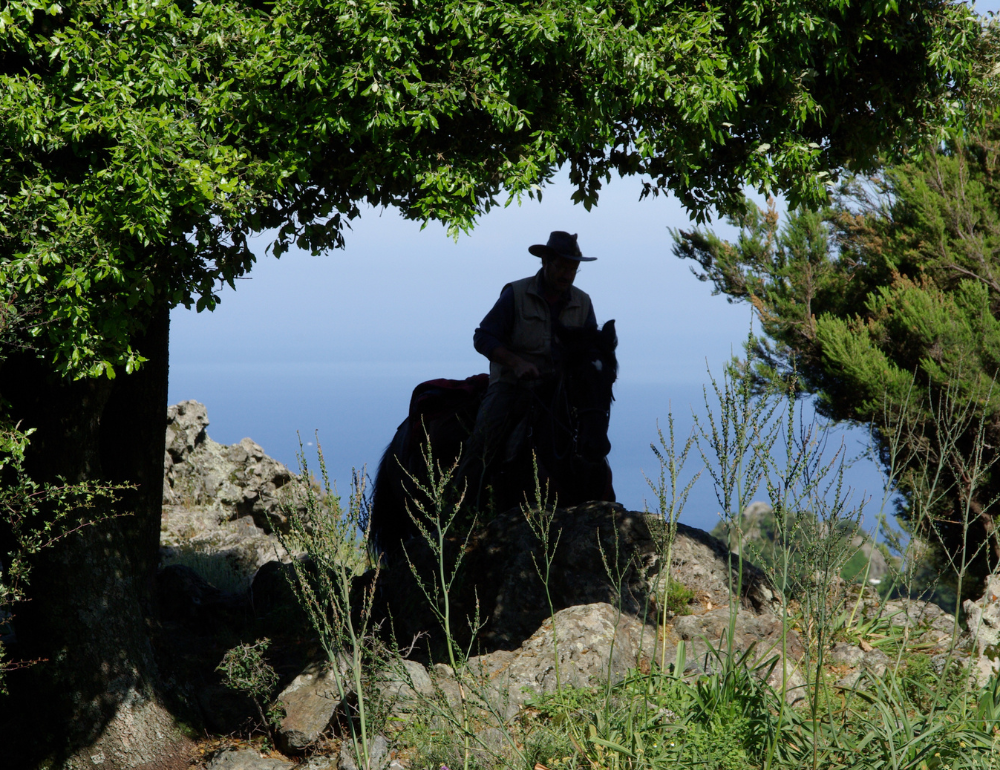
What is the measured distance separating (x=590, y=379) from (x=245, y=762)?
3852 mm

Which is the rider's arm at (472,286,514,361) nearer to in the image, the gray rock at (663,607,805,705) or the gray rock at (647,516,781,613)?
the gray rock at (647,516,781,613)

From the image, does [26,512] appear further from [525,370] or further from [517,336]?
[517,336]

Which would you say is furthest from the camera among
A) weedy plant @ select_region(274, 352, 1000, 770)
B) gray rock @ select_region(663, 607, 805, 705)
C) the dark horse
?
the dark horse

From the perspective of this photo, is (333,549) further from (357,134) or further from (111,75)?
(111,75)

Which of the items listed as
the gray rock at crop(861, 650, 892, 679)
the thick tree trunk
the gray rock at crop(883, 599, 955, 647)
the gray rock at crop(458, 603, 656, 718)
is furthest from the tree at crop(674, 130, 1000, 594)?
the thick tree trunk

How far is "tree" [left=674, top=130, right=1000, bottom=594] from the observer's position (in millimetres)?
14031

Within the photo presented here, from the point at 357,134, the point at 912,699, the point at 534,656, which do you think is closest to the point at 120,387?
the point at 357,134

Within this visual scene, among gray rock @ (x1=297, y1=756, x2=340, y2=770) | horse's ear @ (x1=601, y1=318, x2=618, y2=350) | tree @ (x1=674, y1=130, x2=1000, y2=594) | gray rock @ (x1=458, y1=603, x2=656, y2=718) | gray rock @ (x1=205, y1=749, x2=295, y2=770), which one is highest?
tree @ (x1=674, y1=130, x2=1000, y2=594)

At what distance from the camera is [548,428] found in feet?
26.0

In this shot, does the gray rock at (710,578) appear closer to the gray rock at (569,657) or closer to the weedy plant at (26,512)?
the gray rock at (569,657)

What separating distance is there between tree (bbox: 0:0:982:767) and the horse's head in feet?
4.67

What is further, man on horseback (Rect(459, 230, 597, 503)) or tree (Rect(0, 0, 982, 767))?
man on horseback (Rect(459, 230, 597, 503))

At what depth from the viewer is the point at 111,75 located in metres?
5.69

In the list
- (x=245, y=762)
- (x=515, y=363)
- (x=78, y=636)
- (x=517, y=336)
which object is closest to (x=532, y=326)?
(x=517, y=336)
